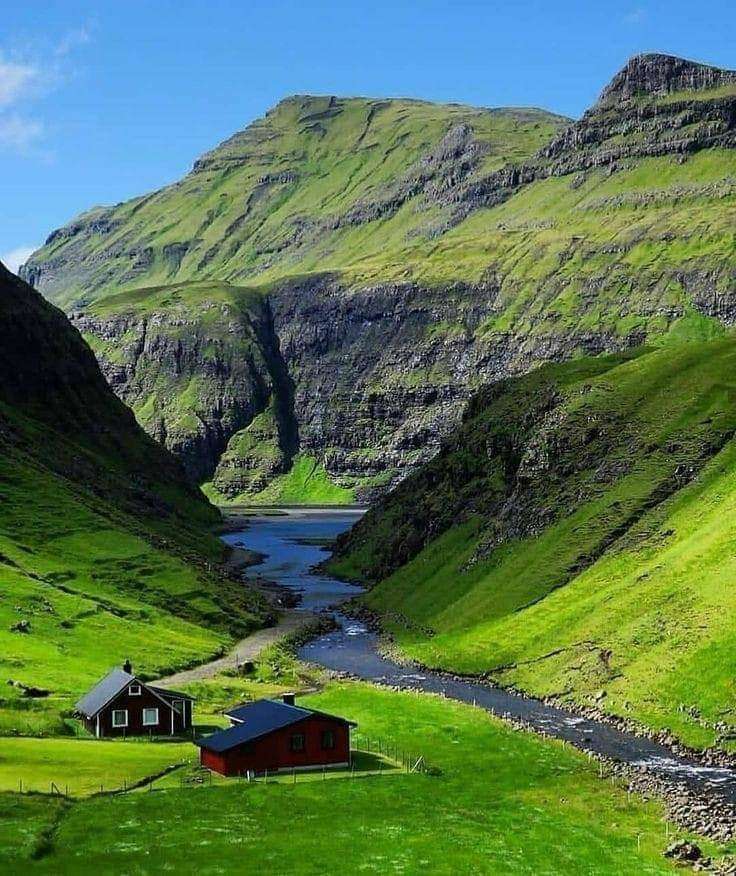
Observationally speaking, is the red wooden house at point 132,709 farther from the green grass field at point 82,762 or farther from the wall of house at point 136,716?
the green grass field at point 82,762

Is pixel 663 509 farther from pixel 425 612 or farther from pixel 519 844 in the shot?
pixel 519 844

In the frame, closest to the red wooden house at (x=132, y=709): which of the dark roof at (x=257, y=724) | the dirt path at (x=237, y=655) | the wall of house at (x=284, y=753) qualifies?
the dark roof at (x=257, y=724)

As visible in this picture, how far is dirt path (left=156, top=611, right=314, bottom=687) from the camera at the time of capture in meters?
145

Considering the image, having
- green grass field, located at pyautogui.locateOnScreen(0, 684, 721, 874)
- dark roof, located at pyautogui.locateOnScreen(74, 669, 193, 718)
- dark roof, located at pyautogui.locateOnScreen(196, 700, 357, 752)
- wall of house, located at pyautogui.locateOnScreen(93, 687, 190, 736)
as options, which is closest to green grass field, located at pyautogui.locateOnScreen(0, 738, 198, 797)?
green grass field, located at pyautogui.locateOnScreen(0, 684, 721, 874)

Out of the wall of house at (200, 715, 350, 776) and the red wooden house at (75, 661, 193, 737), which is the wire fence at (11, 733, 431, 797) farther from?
the red wooden house at (75, 661, 193, 737)

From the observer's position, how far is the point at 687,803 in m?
88.9

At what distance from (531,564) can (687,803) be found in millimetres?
91301

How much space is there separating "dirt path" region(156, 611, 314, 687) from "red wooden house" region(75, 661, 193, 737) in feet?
83.0

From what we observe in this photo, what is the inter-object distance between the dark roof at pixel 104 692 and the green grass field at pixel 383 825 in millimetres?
6375

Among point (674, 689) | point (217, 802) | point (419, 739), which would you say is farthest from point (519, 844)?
point (674, 689)

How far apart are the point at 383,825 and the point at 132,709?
38.0 m

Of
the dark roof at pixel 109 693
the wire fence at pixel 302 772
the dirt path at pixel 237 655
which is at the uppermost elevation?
the dark roof at pixel 109 693

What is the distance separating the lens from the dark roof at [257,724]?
95312 millimetres

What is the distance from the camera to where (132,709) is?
A: 363ft
